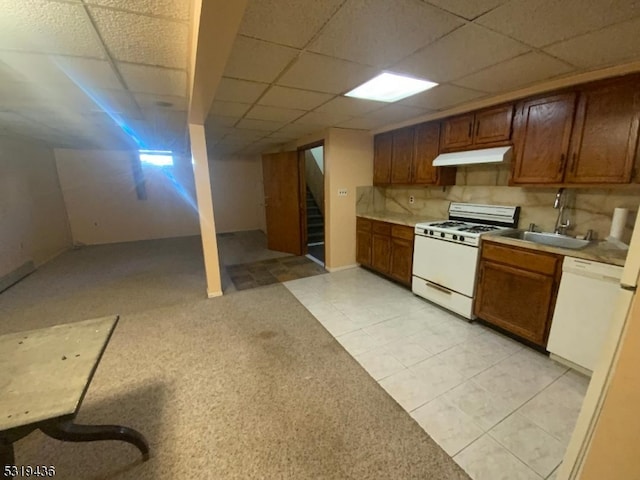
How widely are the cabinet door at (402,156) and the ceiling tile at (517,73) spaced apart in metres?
1.25

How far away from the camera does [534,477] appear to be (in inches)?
49.9

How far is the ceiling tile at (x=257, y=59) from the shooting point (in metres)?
1.45

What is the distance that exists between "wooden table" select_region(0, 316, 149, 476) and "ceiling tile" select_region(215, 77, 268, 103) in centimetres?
183

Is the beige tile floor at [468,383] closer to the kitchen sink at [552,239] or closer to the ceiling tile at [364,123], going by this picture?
the kitchen sink at [552,239]

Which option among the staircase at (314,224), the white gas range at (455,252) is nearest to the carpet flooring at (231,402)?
the white gas range at (455,252)

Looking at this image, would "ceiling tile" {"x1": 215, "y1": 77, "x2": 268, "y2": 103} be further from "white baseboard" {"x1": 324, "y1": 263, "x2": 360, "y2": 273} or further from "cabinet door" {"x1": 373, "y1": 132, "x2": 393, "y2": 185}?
"white baseboard" {"x1": 324, "y1": 263, "x2": 360, "y2": 273}

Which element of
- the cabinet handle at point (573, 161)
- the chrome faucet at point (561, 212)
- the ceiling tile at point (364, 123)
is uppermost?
the ceiling tile at point (364, 123)

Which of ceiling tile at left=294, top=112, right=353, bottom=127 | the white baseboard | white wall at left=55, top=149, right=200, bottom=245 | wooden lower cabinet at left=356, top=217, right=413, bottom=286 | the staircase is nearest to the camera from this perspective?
ceiling tile at left=294, top=112, right=353, bottom=127

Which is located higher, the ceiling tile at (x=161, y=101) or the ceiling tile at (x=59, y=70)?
the ceiling tile at (x=161, y=101)

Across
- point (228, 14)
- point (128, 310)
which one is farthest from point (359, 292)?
point (228, 14)

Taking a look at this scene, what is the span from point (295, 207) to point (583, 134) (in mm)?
3802

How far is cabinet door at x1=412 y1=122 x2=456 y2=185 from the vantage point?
3.11 meters

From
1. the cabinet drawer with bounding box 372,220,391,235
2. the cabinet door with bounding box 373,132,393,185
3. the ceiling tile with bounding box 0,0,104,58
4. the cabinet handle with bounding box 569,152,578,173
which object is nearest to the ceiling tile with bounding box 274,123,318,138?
the cabinet door with bounding box 373,132,393,185

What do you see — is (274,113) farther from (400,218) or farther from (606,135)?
(606,135)
